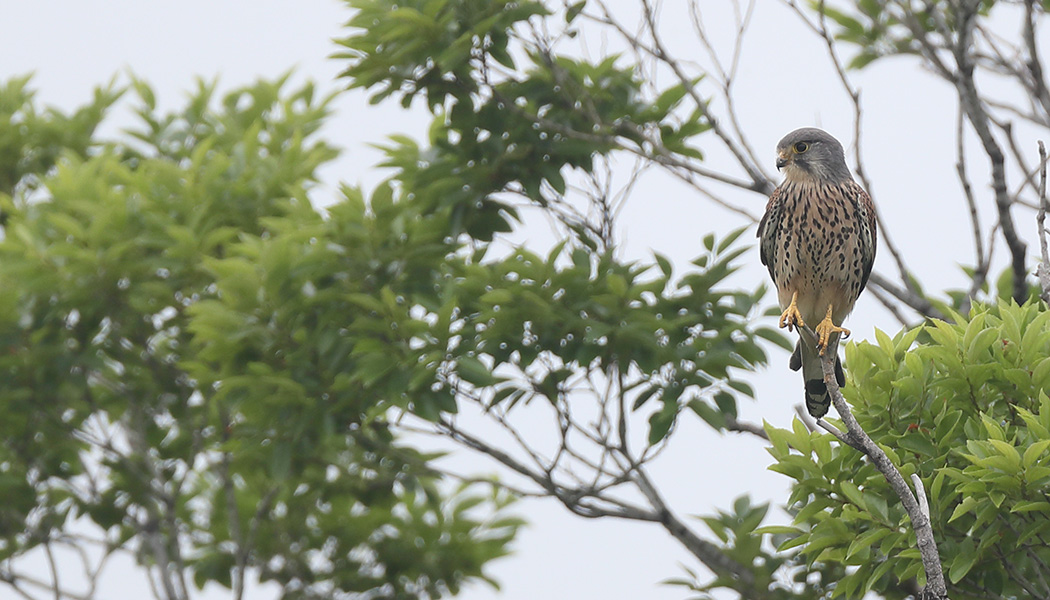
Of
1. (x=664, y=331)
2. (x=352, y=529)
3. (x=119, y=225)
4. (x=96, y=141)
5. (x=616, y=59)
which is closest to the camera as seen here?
(x=664, y=331)

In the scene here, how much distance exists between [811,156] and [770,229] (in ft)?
1.08

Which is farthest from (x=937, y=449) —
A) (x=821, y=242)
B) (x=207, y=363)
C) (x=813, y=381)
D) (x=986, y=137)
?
(x=207, y=363)

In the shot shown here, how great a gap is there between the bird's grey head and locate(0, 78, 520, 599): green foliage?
1.94m

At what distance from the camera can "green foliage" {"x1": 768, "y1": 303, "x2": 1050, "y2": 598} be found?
3.73 metres

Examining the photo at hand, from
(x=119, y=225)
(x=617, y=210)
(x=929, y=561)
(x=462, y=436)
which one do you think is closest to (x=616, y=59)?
(x=617, y=210)

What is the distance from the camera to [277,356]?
5844 millimetres

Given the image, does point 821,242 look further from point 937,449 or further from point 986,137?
point 986,137

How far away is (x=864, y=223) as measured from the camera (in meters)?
4.49

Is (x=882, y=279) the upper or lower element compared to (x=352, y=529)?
upper

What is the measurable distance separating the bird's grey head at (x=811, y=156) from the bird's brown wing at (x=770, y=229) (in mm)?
120

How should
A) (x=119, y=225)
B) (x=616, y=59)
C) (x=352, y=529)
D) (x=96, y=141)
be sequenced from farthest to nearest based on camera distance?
(x=96, y=141)
(x=352, y=529)
(x=119, y=225)
(x=616, y=59)

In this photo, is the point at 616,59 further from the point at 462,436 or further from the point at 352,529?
the point at 352,529

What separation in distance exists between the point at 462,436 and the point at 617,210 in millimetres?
1463

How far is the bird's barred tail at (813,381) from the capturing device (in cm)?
428
